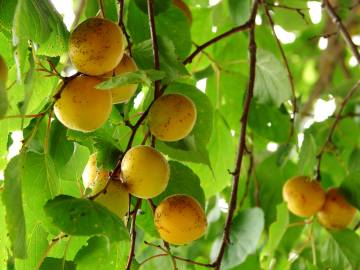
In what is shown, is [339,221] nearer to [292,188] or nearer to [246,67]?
[292,188]

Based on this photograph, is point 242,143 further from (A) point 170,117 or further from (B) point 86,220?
(B) point 86,220

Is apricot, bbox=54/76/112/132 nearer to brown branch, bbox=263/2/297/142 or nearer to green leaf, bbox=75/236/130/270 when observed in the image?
green leaf, bbox=75/236/130/270

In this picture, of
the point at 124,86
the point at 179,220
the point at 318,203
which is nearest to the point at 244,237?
the point at 318,203

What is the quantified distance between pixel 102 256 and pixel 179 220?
15 cm

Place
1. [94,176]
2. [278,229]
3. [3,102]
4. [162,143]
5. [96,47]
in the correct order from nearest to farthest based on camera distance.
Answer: [3,102] → [96,47] → [94,176] → [162,143] → [278,229]

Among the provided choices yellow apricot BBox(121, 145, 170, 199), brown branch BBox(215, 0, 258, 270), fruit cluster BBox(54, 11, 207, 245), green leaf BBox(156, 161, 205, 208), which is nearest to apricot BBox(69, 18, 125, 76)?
fruit cluster BBox(54, 11, 207, 245)

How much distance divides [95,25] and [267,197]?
3.09 feet

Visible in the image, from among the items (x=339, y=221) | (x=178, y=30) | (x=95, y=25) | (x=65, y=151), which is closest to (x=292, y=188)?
(x=339, y=221)

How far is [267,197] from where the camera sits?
161 centimetres

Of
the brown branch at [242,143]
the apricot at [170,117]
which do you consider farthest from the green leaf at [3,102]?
the brown branch at [242,143]

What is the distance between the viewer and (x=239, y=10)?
1.38m

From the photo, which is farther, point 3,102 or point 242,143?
point 242,143

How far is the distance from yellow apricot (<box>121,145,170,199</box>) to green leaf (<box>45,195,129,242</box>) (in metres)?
0.08

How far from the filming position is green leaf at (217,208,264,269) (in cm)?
121
